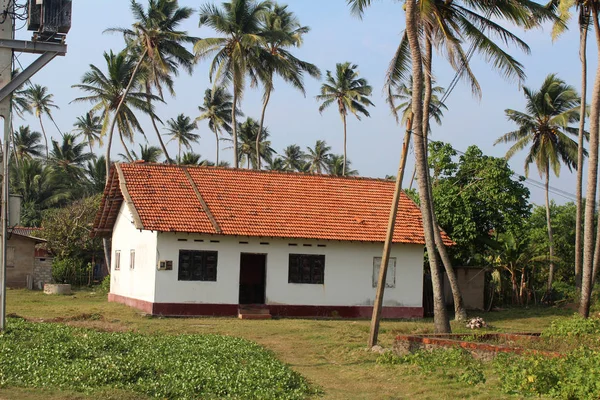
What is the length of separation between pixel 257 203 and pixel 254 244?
76.9 inches

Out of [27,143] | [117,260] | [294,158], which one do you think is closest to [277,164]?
[294,158]

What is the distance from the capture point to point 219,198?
24312 millimetres

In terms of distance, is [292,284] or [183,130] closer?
[292,284]

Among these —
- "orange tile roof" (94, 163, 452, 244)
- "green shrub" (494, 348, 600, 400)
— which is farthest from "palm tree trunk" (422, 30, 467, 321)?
"green shrub" (494, 348, 600, 400)

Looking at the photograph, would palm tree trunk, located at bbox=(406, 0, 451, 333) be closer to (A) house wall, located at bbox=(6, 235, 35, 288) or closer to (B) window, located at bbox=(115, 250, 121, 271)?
(B) window, located at bbox=(115, 250, 121, 271)

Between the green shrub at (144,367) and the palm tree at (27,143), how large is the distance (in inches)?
1857

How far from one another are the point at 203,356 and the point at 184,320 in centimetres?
891

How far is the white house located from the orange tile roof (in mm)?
38

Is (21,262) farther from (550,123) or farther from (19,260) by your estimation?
(550,123)

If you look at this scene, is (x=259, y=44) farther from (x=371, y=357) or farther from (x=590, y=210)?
(x=371, y=357)

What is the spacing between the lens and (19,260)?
35531 mm

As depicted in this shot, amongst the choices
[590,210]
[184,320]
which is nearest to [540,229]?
[590,210]

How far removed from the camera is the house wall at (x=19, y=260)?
35.3 meters

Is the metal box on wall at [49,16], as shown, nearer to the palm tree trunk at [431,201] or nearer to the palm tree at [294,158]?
the palm tree trunk at [431,201]
